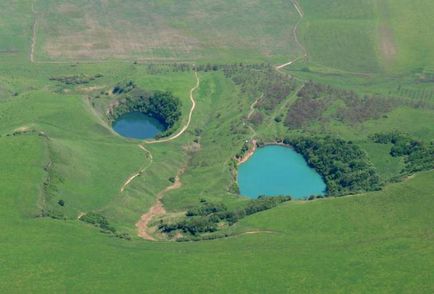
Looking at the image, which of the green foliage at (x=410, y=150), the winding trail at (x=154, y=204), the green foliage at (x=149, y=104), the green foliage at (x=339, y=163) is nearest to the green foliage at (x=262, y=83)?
the green foliage at (x=339, y=163)

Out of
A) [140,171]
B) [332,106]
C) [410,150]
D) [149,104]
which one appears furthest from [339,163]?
[149,104]

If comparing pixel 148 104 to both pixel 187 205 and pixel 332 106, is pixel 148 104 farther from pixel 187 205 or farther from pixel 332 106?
pixel 187 205

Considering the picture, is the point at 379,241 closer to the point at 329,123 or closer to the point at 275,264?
the point at 275,264

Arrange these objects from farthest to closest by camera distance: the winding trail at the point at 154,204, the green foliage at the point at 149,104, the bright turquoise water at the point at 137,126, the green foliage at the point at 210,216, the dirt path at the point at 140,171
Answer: the green foliage at the point at 149,104, the bright turquoise water at the point at 137,126, the dirt path at the point at 140,171, the winding trail at the point at 154,204, the green foliage at the point at 210,216

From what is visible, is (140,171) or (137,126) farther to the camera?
(137,126)

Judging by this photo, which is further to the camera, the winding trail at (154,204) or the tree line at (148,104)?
the tree line at (148,104)

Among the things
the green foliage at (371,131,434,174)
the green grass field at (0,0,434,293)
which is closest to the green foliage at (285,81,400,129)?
the green grass field at (0,0,434,293)

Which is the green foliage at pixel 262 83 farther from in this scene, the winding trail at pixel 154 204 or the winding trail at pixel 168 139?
the winding trail at pixel 154 204
